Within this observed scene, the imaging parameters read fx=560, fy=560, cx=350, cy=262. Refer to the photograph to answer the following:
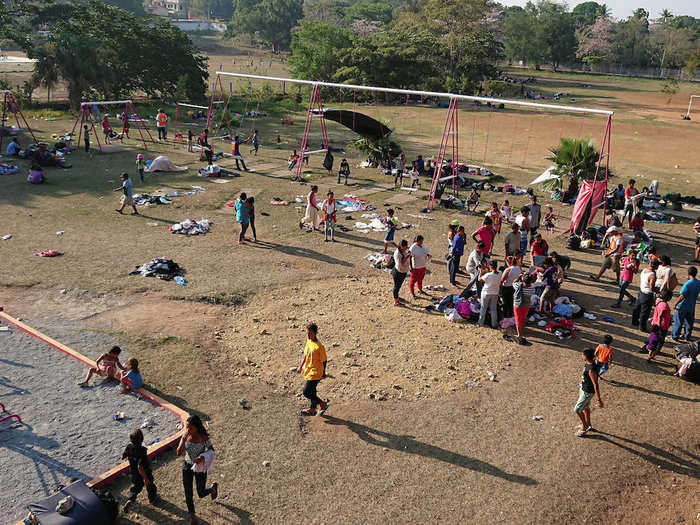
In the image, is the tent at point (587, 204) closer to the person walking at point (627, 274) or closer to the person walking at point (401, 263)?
the person walking at point (627, 274)

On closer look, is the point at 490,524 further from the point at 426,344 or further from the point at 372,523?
the point at 426,344

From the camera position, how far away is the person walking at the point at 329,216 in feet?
53.6

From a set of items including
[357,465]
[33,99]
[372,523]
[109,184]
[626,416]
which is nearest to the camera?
[372,523]

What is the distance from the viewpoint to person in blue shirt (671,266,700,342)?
36.4 ft

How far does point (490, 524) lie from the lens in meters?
6.87

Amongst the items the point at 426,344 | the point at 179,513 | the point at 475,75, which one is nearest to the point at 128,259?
the point at 426,344

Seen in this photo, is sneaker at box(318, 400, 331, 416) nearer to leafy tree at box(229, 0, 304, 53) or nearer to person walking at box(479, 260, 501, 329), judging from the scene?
person walking at box(479, 260, 501, 329)

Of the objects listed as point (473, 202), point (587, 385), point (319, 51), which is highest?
point (319, 51)

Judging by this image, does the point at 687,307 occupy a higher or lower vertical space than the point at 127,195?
lower

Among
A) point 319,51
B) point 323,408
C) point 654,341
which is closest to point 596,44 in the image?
point 319,51

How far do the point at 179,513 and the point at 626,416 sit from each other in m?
6.93

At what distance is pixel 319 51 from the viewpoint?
175 ft

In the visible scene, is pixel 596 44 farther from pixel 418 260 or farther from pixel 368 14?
pixel 418 260

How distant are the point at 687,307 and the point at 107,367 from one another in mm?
10949
